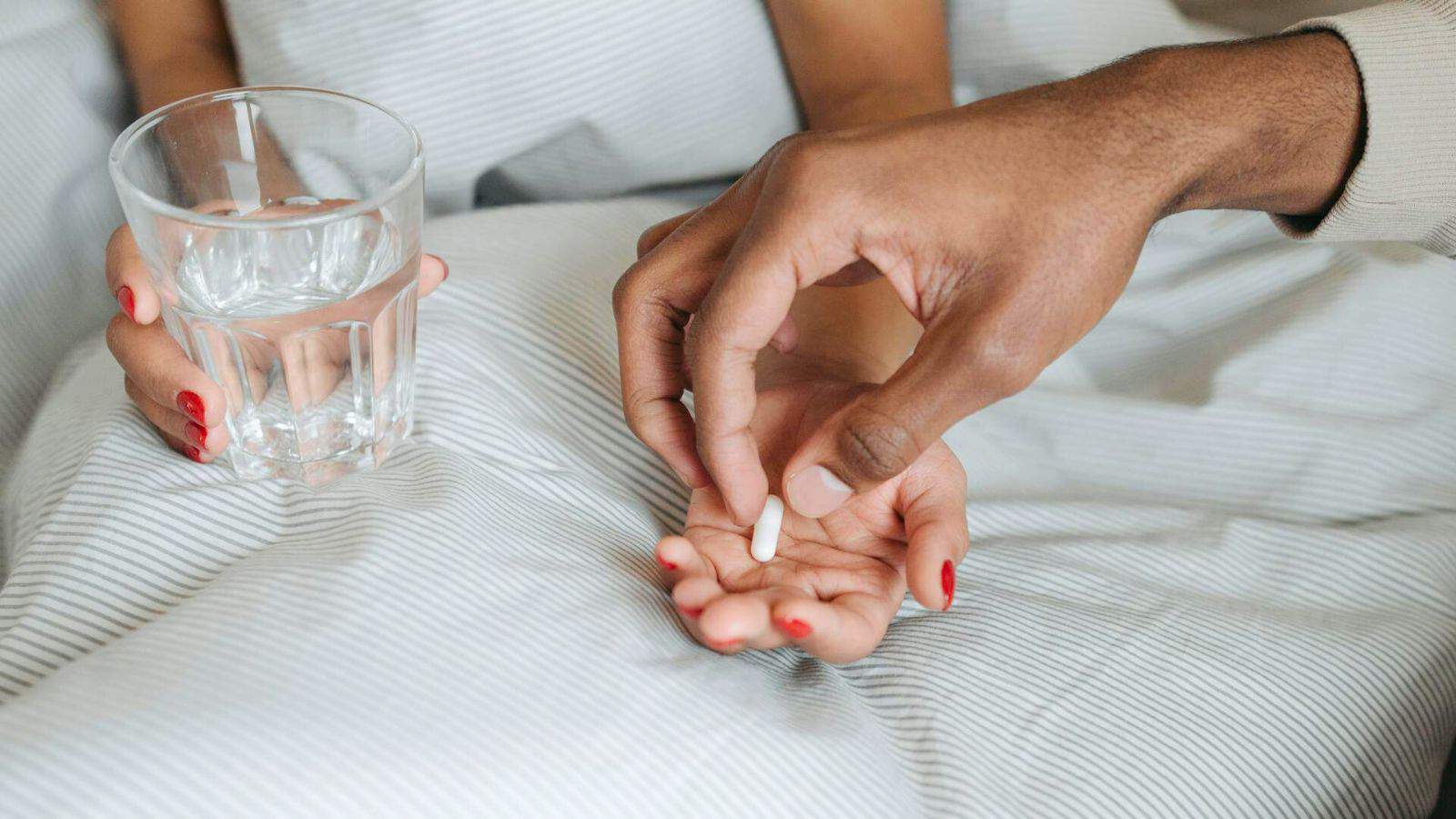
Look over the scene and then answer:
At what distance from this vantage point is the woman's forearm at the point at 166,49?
Result: 3.16 ft

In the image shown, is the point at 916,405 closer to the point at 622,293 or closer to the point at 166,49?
the point at 622,293

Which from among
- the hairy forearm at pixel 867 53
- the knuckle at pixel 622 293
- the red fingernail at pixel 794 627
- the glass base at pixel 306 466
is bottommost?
the red fingernail at pixel 794 627

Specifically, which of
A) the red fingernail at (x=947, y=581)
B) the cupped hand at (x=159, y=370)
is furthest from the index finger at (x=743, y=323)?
the cupped hand at (x=159, y=370)

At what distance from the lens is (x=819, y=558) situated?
27.0 inches

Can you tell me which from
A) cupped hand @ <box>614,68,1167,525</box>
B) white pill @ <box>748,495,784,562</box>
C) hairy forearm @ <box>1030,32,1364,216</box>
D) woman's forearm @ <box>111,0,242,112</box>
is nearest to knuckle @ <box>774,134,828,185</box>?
cupped hand @ <box>614,68,1167,525</box>

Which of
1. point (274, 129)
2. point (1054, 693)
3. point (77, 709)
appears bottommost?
point (1054, 693)

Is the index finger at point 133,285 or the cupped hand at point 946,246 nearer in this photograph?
the cupped hand at point 946,246

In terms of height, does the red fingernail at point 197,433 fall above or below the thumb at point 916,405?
below

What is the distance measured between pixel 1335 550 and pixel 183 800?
0.70 m

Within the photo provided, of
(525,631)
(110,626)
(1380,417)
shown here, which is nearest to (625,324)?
(525,631)

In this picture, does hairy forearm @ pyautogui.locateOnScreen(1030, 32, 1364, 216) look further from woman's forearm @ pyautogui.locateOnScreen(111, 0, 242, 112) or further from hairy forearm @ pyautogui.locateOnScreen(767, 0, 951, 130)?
woman's forearm @ pyautogui.locateOnScreen(111, 0, 242, 112)

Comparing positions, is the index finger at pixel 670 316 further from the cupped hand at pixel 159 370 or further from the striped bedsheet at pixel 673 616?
the cupped hand at pixel 159 370

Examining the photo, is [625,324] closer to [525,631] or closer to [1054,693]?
[525,631]

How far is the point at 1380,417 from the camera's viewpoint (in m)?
0.79
